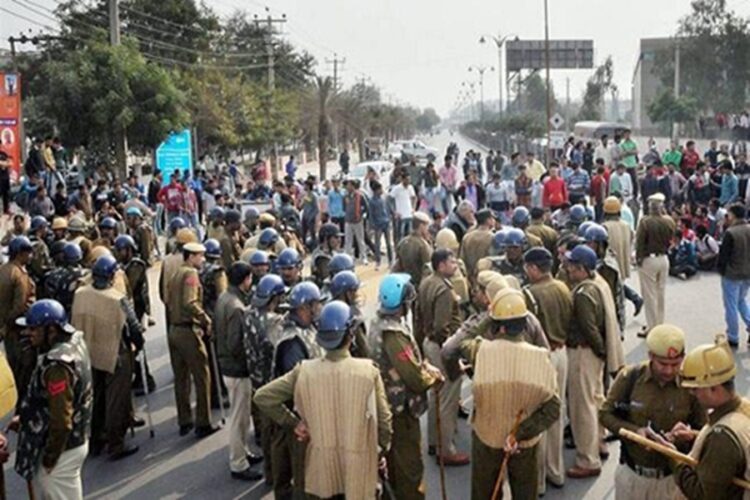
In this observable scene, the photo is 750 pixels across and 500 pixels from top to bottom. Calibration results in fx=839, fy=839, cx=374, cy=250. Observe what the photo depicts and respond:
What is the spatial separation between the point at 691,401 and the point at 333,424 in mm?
2071

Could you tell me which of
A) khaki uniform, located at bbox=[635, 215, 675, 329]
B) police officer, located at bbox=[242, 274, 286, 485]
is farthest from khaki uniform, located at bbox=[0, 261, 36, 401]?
khaki uniform, located at bbox=[635, 215, 675, 329]

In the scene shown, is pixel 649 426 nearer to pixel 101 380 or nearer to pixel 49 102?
pixel 101 380

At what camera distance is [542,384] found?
5.18m

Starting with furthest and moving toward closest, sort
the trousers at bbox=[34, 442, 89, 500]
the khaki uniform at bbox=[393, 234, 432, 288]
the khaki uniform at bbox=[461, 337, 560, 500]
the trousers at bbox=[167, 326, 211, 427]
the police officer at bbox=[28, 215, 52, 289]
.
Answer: the police officer at bbox=[28, 215, 52, 289]
the khaki uniform at bbox=[393, 234, 432, 288]
the trousers at bbox=[167, 326, 211, 427]
the trousers at bbox=[34, 442, 89, 500]
the khaki uniform at bbox=[461, 337, 560, 500]

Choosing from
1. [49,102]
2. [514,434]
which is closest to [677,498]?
[514,434]

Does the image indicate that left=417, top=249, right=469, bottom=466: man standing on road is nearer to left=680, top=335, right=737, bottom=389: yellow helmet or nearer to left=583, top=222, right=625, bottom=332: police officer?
left=583, top=222, right=625, bottom=332: police officer

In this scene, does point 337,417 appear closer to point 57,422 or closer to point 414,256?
point 57,422

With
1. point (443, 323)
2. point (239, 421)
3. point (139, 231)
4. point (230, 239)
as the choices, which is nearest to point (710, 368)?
point (443, 323)

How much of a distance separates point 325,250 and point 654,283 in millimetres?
4311

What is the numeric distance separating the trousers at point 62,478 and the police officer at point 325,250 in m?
4.28

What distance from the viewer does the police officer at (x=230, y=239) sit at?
11.5m

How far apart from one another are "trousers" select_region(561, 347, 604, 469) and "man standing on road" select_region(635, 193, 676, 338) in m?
3.94

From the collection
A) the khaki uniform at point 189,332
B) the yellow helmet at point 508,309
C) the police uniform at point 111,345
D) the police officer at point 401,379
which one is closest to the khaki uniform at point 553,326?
the police officer at point 401,379

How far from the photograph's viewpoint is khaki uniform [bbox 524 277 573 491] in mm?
6961
